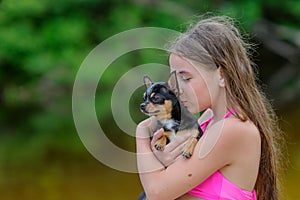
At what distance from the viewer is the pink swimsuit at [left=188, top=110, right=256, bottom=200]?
1.27 meters

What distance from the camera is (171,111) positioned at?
1277 millimetres

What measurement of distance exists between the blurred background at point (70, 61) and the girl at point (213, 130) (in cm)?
466

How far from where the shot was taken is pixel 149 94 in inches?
50.4

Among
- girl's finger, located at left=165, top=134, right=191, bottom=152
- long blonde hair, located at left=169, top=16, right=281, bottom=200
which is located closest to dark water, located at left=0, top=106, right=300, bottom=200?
long blonde hair, located at left=169, top=16, right=281, bottom=200

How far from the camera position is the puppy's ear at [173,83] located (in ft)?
4.11

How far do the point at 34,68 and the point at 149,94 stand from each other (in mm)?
7283

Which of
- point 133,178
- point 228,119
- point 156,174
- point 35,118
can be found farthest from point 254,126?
point 35,118

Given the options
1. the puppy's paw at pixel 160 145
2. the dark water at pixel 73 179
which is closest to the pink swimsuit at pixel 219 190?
the puppy's paw at pixel 160 145

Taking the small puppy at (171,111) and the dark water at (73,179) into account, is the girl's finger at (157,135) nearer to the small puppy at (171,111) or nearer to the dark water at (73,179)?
the small puppy at (171,111)

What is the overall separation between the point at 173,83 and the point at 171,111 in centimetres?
6

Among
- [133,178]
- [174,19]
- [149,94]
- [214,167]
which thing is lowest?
[133,178]

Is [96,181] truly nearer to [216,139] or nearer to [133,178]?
[133,178]

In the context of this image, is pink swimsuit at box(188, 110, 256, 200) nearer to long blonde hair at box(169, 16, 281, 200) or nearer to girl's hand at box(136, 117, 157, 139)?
long blonde hair at box(169, 16, 281, 200)

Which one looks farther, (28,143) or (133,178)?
(28,143)
